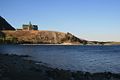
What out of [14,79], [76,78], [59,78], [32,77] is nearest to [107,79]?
[76,78]

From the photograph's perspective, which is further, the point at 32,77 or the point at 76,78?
the point at 76,78

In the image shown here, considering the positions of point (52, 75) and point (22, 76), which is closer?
point (22, 76)

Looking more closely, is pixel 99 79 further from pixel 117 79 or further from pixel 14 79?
pixel 14 79

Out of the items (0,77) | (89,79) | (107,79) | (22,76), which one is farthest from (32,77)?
(107,79)

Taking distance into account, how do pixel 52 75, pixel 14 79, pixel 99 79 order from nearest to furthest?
pixel 14 79
pixel 52 75
pixel 99 79

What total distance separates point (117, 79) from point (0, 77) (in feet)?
41.6

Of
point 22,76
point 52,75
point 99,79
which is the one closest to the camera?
point 22,76

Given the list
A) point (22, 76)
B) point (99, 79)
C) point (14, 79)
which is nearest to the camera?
point (14, 79)

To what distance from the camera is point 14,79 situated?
76.5 feet

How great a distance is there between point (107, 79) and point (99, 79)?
39.5 inches

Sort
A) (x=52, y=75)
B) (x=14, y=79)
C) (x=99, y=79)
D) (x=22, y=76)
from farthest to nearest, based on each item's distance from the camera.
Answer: (x=99, y=79) → (x=52, y=75) → (x=22, y=76) → (x=14, y=79)

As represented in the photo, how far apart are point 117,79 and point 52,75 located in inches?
296

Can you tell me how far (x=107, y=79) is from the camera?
94.6ft

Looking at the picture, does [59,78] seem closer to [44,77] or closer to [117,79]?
[44,77]
